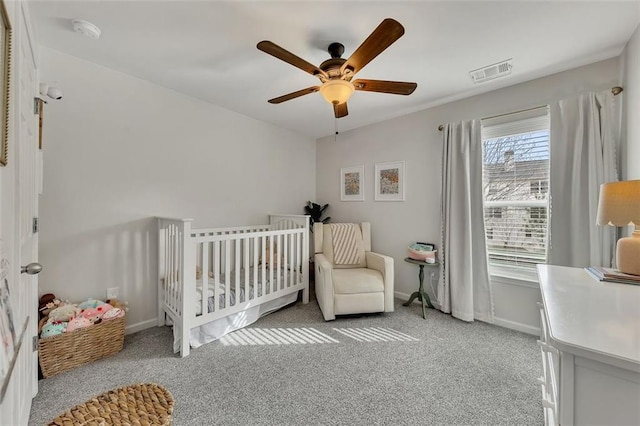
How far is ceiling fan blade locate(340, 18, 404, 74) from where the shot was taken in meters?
1.20

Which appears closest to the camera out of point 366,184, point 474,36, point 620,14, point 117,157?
point 620,14

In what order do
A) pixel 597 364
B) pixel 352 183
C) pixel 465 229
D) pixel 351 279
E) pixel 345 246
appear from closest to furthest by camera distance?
pixel 597 364, pixel 465 229, pixel 351 279, pixel 345 246, pixel 352 183

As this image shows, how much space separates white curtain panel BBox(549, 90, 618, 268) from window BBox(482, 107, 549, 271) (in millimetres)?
132

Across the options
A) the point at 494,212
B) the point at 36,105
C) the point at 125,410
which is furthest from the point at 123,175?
the point at 494,212

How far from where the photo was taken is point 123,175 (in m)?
2.26

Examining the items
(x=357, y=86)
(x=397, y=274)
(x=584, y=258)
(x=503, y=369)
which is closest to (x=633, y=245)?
(x=584, y=258)

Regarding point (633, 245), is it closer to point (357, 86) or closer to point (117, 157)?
point (357, 86)

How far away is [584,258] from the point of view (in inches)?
78.2

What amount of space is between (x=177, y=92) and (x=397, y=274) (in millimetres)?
3317

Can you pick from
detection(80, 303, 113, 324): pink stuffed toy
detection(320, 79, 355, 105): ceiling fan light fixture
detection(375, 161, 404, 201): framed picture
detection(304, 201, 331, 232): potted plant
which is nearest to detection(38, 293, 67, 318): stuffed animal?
detection(80, 303, 113, 324): pink stuffed toy

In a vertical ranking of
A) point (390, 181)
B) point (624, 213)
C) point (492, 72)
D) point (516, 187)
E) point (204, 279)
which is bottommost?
point (204, 279)

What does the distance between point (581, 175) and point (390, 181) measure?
1755 millimetres

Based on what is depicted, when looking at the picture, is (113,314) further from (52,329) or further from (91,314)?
(52,329)

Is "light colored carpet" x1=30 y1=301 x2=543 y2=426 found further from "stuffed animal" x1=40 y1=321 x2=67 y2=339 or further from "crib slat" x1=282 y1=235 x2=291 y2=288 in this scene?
"crib slat" x1=282 y1=235 x2=291 y2=288
